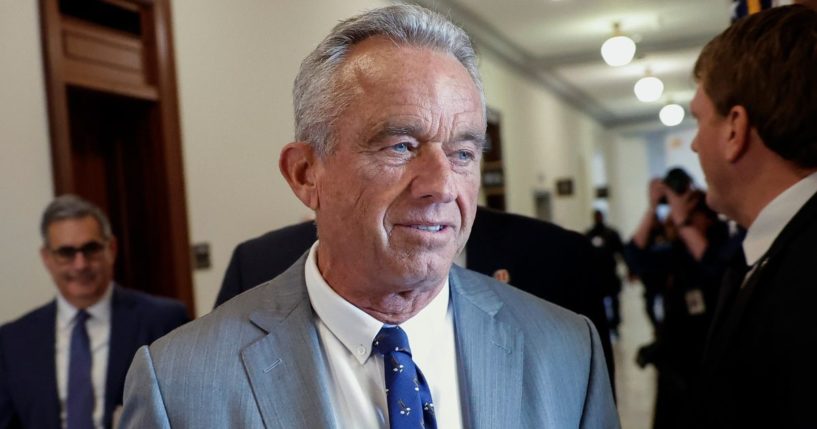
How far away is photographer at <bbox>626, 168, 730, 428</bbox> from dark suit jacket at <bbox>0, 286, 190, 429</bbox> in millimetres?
2055

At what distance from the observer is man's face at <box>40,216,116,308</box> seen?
3232 millimetres

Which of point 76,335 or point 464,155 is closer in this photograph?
point 464,155

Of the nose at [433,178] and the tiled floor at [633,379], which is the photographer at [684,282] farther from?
the nose at [433,178]

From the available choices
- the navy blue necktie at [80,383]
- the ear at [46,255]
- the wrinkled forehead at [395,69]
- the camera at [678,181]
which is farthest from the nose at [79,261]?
the camera at [678,181]

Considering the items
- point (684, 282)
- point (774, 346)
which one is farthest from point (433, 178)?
point (684, 282)

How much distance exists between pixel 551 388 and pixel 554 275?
0.64 metres

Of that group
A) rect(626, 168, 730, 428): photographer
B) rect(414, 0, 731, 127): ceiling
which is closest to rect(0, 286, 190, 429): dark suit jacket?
rect(626, 168, 730, 428): photographer

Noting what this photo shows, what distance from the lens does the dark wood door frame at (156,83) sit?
4477mm

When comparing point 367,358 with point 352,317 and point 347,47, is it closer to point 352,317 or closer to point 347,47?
point 352,317

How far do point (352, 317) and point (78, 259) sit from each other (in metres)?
2.21

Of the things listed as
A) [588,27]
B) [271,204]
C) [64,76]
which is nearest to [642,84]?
[588,27]

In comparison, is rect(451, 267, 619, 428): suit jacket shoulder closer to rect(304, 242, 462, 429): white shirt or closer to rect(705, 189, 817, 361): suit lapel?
rect(304, 242, 462, 429): white shirt

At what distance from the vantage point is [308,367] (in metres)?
1.38

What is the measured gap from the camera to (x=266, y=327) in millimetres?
1424
